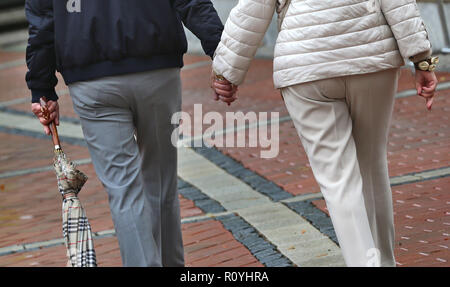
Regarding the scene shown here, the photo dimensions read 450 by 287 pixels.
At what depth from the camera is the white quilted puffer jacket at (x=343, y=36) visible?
3.46 m

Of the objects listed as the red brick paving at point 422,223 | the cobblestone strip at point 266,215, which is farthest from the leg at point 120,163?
the red brick paving at point 422,223

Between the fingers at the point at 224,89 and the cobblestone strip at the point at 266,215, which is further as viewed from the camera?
the cobblestone strip at the point at 266,215

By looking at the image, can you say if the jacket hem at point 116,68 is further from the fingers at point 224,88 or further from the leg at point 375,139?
the leg at point 375,139

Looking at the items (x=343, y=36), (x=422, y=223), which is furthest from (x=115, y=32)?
(x=422, y=223)

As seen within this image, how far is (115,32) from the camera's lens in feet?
12.3

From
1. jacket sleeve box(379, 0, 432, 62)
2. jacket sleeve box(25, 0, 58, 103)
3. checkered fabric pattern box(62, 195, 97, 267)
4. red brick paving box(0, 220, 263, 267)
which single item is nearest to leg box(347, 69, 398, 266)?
jacket sleeve box(379, 0, 432, 62)

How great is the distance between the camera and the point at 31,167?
318 inches

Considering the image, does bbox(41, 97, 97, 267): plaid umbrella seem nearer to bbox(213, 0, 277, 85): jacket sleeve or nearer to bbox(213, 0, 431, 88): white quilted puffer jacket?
bbox(213, 0, 277, 85): jacket sleeve

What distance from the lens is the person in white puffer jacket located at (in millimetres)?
3477

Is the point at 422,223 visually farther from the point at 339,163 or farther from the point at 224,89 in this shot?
the point at 224,89

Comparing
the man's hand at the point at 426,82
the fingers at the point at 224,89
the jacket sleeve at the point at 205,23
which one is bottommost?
the fingers at the point at 224,89

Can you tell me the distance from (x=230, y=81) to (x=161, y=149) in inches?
18.6

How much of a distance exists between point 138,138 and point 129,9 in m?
0.60
